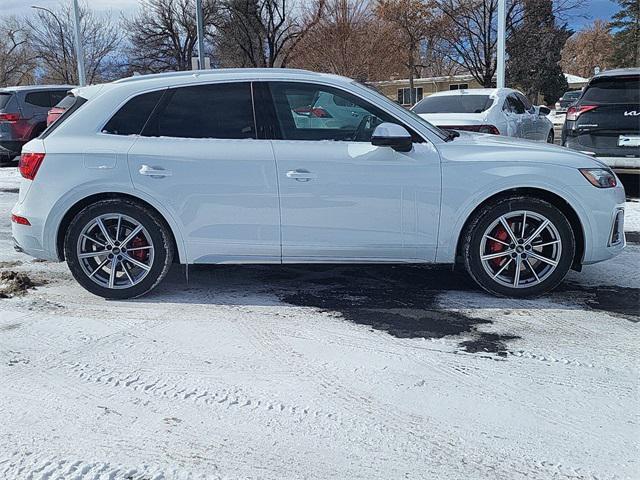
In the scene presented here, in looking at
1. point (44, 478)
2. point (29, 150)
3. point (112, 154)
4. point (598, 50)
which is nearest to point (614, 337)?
point (44, 478)

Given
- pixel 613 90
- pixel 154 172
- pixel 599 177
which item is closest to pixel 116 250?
pixel 154 172

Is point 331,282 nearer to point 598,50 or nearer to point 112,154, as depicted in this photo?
point 112,154

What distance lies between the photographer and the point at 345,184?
14.5 ft

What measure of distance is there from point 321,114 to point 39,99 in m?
11.8

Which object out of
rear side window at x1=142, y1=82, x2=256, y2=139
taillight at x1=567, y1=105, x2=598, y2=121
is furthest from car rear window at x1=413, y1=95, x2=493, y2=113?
rear side window at x1=142, y1=82, x2=256, y2=139

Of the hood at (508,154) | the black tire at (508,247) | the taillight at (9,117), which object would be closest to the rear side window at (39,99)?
the taillight at (9,117)

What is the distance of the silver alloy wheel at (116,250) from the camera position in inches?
180

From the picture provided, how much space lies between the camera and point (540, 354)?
3.64 metres

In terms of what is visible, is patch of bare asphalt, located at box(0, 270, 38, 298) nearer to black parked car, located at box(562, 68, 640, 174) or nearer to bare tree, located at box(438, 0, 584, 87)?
black parked car, located at box(562, 68, 640, 174)

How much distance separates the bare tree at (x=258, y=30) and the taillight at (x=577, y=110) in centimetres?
2929

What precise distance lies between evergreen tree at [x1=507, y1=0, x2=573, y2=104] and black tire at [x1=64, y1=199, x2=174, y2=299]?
94.7 feet

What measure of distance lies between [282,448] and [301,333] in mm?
1337

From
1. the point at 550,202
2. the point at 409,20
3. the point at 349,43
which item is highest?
Answer: the point at 409,20

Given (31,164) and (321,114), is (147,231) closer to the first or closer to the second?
(31,164)
